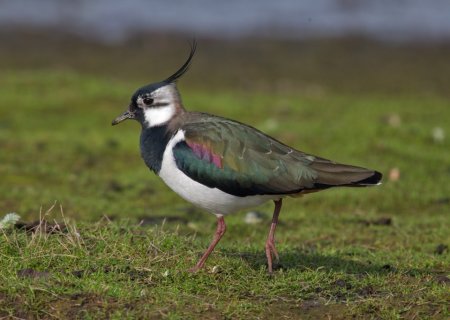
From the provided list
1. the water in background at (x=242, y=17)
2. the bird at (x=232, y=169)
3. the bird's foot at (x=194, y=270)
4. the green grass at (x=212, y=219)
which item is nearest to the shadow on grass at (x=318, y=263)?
the green grass at (x=212, y=219)

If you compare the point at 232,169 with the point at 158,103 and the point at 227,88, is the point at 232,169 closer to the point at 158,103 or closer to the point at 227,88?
the point at 158,103

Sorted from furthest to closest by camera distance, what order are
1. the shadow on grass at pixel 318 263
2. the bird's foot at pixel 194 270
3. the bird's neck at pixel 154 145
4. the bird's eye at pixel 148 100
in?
the bird's eye at pixel 148 100 → the shadow on grass at pixel 318 263 → the bird's neck at pixel 154 145 → the bird's foot at pixel 194 270

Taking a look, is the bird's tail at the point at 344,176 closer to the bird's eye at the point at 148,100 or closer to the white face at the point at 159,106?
the white face at the point at 159,106

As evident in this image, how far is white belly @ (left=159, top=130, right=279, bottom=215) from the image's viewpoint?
6496mm

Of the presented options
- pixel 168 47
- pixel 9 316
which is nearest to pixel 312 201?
pixel 9 316

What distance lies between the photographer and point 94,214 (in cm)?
978

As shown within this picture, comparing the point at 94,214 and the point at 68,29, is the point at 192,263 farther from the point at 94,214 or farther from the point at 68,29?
the point at 68,29

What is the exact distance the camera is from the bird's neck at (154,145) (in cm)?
666

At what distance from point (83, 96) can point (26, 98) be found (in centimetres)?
92

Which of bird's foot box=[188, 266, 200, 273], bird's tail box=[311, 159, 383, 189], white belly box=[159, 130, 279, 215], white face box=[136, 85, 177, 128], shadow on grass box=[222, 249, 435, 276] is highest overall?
white face box=[136, 85, 177, 128]

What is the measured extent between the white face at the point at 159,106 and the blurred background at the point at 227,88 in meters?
2.75

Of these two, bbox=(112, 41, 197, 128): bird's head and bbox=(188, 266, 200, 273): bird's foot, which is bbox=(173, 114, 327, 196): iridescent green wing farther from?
bbox=(188, 266, 200, 273): bird's foot

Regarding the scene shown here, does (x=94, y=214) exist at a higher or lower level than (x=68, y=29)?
lower

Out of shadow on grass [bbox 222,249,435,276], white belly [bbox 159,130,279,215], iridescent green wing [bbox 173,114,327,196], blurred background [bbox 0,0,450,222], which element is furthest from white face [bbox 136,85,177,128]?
blurred background [bbox 0,0,450,222]
